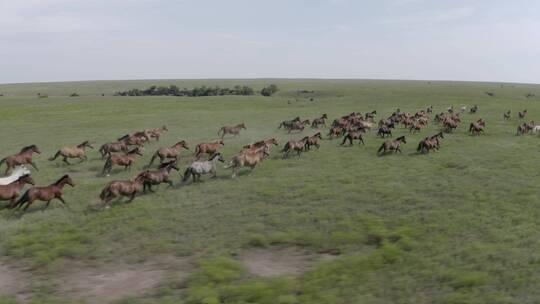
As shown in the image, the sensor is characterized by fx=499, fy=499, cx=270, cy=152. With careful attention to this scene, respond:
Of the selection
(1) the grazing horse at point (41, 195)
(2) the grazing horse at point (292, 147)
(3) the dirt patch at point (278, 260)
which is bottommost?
(3) the dirt patch at point (278, 260)

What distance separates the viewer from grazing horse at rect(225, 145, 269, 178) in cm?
2005

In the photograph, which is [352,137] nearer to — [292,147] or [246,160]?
[292,147]

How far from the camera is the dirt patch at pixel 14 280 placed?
1030 centimetres

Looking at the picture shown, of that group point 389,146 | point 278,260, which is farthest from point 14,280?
point 389,146

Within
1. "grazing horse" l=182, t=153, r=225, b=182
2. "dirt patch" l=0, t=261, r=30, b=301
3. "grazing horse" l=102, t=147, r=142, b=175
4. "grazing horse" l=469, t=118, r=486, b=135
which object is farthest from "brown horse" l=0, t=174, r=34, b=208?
"grazing horse" l=469, t=118, r=486, b=135

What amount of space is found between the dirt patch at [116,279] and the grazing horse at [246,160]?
8.42m

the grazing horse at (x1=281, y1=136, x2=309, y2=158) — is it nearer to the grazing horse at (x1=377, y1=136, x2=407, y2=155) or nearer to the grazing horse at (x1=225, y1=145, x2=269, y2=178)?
the grazing horse at (x1=225, y1=145, x2=269, y2=178)

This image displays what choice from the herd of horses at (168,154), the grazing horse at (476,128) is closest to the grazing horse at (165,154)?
the herd of horses at (168,154)

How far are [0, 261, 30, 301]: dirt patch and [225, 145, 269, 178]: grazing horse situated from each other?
943cm

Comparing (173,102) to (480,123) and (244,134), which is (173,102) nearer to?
(244,134)

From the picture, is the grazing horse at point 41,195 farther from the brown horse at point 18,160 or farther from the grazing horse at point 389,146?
the grazing horse at point 389,146

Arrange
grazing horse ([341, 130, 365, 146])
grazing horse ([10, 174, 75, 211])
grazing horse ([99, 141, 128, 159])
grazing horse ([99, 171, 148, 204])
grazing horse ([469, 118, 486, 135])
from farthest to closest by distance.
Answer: grazing horse ([469, 118, 486, 135]), grazing horse ([341, 130, 365, 146]), grazing horse ([99, 141, 128, 159]), grazing horse ([99, 171, 148, 204]), grazing horse ([10, 174, 75, 211])

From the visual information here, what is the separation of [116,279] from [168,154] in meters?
12.4

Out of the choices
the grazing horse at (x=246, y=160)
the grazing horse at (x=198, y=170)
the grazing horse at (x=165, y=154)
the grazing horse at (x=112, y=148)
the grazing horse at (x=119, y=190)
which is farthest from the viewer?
the grazing horse at (x=112, y=148)
